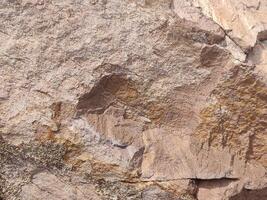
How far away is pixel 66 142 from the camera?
2424mm


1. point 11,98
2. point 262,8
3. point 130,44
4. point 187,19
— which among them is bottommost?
point 11,98

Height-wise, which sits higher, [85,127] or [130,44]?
[130,44]

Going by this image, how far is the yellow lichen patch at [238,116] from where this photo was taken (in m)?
2.47

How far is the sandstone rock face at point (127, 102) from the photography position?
241 cm

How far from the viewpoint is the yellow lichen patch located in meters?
2.47

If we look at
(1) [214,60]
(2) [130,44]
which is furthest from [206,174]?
(2) [130,44]

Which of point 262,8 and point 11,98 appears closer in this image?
point 11,98

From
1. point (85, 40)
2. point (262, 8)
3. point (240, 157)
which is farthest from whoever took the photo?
point (262, 8)

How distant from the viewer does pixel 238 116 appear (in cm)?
252

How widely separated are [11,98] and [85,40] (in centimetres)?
47

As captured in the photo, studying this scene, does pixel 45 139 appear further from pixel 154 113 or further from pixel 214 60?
pixel 214 60

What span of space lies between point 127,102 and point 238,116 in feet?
1.90

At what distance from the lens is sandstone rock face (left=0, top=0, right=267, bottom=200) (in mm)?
2410

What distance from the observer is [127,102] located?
2.51m
